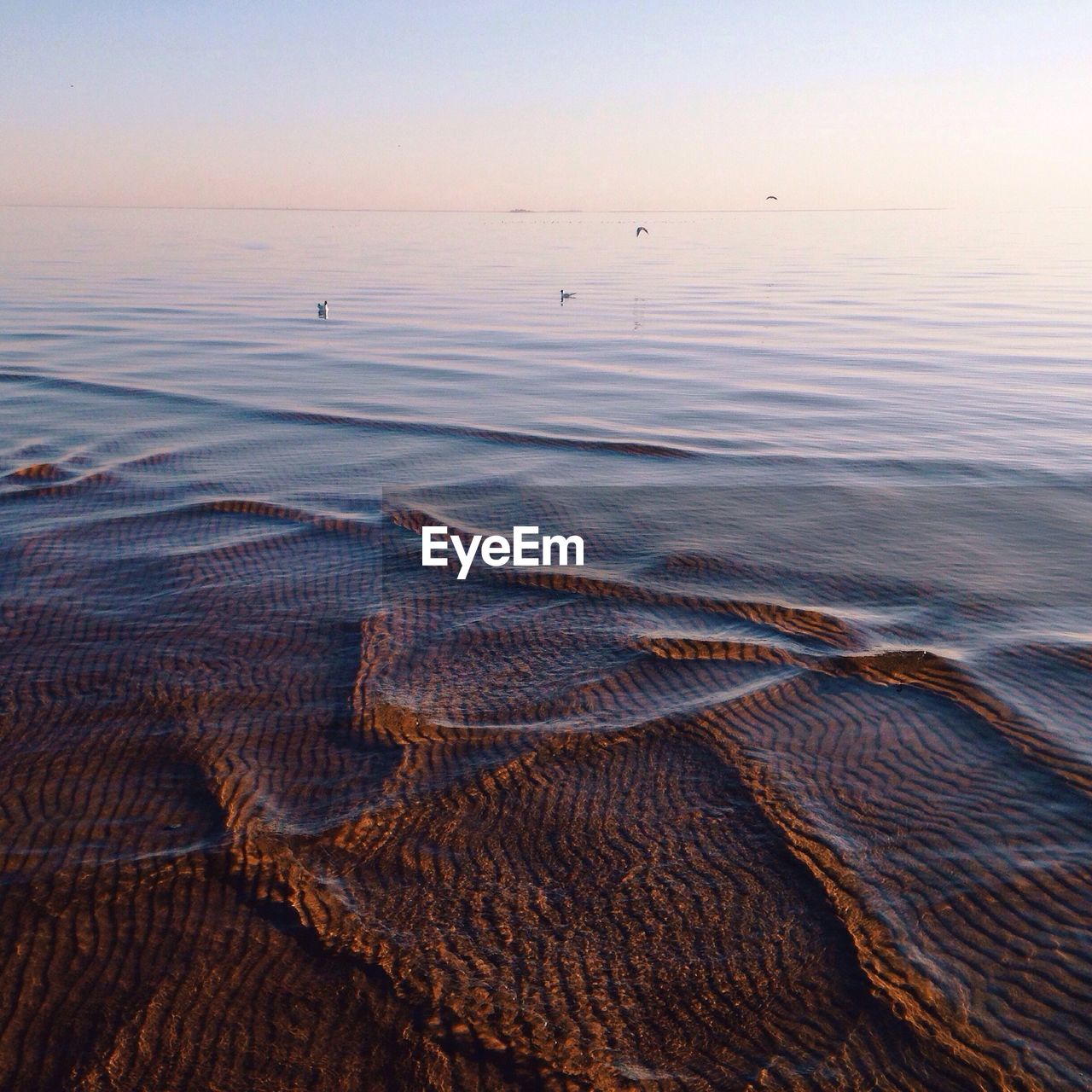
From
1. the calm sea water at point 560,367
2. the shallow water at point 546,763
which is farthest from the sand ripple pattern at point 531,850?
the calm sea water at point 560,367

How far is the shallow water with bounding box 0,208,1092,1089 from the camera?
304 centimetres

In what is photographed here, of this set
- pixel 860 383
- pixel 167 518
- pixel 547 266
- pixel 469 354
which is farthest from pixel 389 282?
pixel 167 518

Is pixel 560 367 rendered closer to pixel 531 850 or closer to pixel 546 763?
pixel 546 763

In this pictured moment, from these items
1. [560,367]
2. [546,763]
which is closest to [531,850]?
[546,763]

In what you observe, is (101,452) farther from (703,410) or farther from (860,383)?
(860,383)

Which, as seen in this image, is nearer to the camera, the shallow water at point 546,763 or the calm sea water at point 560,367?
the shallow water at point 546,763

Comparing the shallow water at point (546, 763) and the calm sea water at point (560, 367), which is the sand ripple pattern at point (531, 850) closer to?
the shallow water at point (546, 763)

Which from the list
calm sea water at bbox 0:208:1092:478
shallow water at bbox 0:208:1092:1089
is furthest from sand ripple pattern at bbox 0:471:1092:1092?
calm sea water at bbox 0:208:1092:478

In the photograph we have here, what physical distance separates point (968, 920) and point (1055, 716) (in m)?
1.80

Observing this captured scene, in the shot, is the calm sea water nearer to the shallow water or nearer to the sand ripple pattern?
the shallow water

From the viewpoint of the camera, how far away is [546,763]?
4422 millimetres

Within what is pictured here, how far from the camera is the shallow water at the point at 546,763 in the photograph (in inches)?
120

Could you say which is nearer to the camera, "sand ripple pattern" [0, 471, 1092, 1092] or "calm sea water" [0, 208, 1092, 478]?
"sand ripple pattern" [0, 471, 1092, 1092]

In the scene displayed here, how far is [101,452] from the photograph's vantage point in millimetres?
10281
